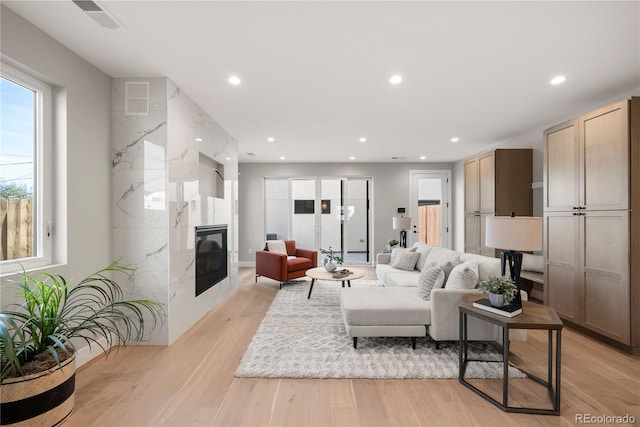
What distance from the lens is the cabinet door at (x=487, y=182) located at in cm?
470

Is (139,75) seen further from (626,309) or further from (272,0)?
(626,309)

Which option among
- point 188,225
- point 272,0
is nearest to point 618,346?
point 272,0

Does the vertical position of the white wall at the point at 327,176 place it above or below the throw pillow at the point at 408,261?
above

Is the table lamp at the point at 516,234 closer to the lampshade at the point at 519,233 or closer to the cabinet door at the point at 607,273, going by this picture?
the lampshade at the point at 519,233

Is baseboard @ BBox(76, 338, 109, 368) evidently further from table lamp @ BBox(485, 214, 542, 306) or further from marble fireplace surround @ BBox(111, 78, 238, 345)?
table lamp @ BBox(485, 214, 542, 306)

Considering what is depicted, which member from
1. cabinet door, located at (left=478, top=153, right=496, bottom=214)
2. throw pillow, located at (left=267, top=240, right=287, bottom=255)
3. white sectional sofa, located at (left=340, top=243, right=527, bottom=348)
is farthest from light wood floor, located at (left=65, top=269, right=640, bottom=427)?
throw pillow, located at (left=267, top=240, right=287, bottom=255)

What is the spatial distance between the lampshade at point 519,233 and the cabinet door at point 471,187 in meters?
3.26

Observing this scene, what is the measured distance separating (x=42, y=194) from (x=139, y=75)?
Answer: 1366 millimetres

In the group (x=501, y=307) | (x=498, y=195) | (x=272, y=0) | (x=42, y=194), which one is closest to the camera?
(x=272, y=0)

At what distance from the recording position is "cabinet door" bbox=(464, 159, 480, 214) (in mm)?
5223

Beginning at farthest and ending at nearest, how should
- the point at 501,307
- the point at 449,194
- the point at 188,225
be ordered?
the point at 449,194
the point at 188,225
the point at 501,307

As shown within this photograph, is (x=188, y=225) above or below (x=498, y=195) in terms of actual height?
below

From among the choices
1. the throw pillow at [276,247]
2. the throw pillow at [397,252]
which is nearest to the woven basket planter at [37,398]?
the throw pillow at [276,247]

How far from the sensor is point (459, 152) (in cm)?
614
